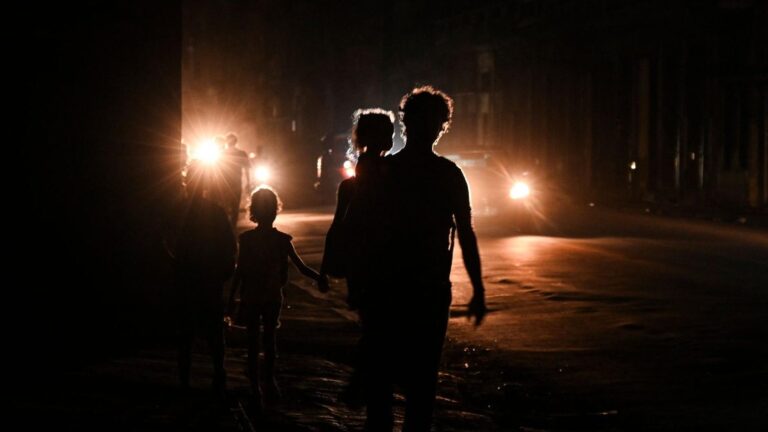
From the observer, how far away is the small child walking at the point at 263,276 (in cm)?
897

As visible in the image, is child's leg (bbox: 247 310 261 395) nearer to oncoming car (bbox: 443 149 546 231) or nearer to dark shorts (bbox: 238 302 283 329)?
dark shorts (bbox: 238 302 283 329)

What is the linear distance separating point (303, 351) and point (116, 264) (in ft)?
5.58

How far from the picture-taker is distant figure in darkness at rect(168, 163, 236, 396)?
9.18 meters

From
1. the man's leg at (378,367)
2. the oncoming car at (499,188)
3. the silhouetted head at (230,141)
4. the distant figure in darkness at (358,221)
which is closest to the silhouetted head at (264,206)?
the distant figure in darkness at (358,221)

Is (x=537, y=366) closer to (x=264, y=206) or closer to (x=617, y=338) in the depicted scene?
(x=617, y=338)

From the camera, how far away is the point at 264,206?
356 inches

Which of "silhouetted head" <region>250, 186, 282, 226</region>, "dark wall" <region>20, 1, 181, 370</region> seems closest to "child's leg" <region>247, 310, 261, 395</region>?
"silhouetted head" <region>250, 186, 282, 226</region>

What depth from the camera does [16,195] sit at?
35.2 feet

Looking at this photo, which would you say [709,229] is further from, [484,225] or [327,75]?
[327,75]

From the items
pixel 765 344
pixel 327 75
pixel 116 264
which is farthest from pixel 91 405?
pixel 327 75

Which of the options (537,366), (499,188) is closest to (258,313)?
(537,366)

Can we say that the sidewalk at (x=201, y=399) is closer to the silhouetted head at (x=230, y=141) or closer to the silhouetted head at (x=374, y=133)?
the silhouetted head at (x=374, y=133)

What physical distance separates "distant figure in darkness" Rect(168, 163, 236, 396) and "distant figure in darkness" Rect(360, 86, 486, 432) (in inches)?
114

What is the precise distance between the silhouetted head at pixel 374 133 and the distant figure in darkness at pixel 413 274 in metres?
0.85
